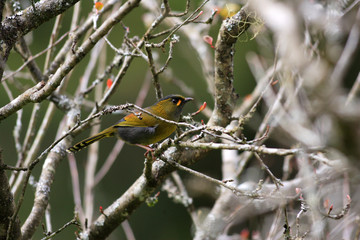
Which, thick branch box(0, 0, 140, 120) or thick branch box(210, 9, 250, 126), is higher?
thick branch box(0, 0, 140, 120)

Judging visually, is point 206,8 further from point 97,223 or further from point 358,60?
point 97,223

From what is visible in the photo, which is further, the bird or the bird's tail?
the bird

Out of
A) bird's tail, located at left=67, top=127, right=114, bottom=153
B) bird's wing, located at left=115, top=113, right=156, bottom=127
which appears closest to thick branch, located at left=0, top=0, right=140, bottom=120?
bird's tail, located at left=67, top=127, right=114, bottom=153

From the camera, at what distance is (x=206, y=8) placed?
19.9 ft

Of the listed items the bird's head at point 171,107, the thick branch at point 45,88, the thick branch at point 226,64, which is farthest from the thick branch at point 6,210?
the bird's head at point 171,107

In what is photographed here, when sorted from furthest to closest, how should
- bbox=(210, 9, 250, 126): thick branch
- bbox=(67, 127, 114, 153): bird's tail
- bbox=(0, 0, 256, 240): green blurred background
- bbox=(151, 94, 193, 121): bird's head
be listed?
1. bbox=(0, 0, 256, 240): green blurred background
2. bbox=(151, 94, 193, 121): bird's head
3. bbox=(67, 127, 114, 153): bird's tail
4. bbox=(210, 9, 250, 126): thick branch

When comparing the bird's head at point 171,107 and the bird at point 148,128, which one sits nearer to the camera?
the bird at point 148,128

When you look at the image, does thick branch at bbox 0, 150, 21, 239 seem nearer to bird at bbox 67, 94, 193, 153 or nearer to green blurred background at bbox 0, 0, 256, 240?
bird at bbox 67, 94, 193, 153

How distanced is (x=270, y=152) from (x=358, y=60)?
5.64 metres

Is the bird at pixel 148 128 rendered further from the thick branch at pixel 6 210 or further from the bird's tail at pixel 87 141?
the thick branch at pixel 6 210

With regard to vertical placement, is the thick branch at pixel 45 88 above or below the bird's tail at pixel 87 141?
above

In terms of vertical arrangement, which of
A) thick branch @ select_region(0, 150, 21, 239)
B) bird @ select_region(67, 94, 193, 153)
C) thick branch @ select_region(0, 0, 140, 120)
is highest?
thick branch @ select_region(0, 0, 140, 120)

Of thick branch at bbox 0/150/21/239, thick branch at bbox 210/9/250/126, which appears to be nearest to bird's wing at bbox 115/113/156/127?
thick branch at bbox 210/9/250/126

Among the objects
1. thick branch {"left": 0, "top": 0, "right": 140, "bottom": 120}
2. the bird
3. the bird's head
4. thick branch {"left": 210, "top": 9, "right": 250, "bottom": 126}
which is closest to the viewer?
thick branch {"left": 0, "top": 0, "right": 140, "bottom": 120}
